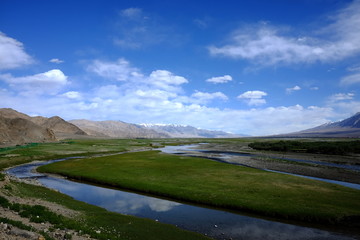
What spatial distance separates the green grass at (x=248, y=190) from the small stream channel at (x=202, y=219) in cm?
215

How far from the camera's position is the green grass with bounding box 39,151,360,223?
27312 millimetres

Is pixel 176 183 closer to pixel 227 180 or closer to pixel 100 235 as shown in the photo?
pixel 227 180

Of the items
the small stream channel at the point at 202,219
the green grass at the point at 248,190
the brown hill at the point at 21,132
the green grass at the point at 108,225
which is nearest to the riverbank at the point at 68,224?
the green grass at the point at 108,225

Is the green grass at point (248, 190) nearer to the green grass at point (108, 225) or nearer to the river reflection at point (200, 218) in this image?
the river reflection at point (200, 218)

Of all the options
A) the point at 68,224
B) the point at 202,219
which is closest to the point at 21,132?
the point at 68,224

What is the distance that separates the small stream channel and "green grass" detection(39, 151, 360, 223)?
7.07 ft

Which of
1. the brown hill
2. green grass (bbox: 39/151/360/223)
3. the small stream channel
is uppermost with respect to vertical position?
the brown hill

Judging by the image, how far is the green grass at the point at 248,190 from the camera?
27312 mm

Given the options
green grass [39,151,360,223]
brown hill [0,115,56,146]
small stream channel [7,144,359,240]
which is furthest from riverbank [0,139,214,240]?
brown hill [0,115,56,146]

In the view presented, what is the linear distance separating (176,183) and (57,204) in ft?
61.3

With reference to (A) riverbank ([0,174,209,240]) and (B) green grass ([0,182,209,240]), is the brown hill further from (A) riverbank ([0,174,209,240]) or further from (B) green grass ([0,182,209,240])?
(B) green grass ([0,182,209,240])

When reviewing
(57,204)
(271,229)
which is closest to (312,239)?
(271,229)

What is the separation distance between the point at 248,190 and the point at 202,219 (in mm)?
11991

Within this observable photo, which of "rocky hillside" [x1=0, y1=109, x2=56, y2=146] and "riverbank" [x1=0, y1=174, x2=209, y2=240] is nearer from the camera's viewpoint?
"riverbank" [x1=0, y1=174, x2=209, y2=240]
